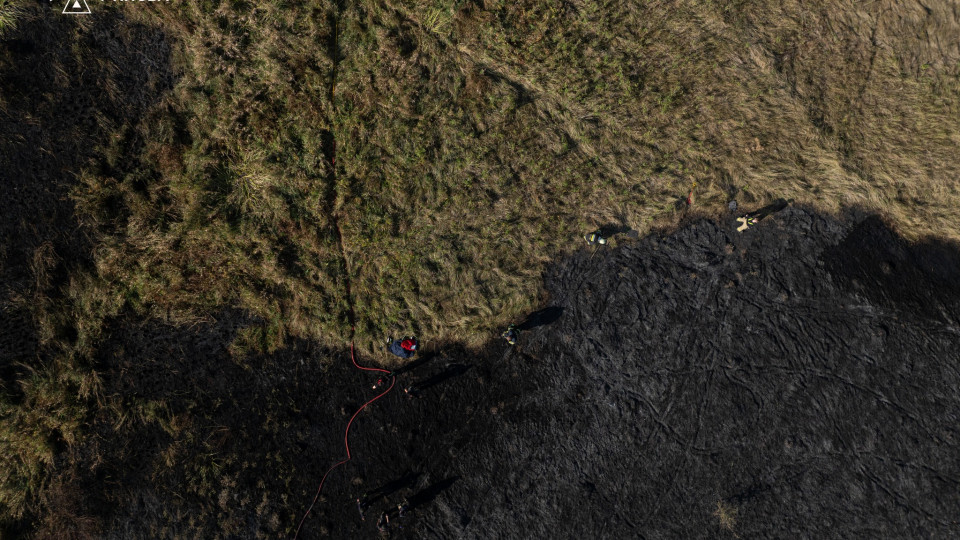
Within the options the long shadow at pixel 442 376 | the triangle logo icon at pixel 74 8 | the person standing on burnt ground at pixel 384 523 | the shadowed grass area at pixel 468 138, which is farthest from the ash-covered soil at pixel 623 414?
the triangle logo icon at pixel 74 8

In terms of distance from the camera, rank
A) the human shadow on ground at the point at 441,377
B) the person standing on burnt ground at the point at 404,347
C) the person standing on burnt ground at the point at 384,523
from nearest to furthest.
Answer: the person standing on burnt ground at the point at 384,523 < the person standing on burnt ground at the point at 404,347 < the human shadow on ground at the point at 441,377

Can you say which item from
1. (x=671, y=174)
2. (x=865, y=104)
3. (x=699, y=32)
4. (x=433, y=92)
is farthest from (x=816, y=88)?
(x=433, y=92)

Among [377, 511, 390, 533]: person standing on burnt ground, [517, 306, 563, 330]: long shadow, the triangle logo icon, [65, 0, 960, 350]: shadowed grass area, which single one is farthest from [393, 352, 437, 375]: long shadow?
the triangle logo icon

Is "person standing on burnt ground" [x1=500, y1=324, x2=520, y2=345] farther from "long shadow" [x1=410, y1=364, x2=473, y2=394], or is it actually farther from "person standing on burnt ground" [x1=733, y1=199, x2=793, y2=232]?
"person standing on burnt ground" [x1=733, y1=199, x2=793, y2=232]

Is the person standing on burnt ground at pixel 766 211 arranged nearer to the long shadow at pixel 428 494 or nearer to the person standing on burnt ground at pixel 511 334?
the person standing on burnt ground at pixel 511 334

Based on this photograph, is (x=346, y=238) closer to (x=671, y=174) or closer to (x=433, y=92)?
(x=433, y=92)

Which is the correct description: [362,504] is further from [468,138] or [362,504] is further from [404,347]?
[468,138]

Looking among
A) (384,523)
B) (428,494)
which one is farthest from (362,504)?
(428,494)
